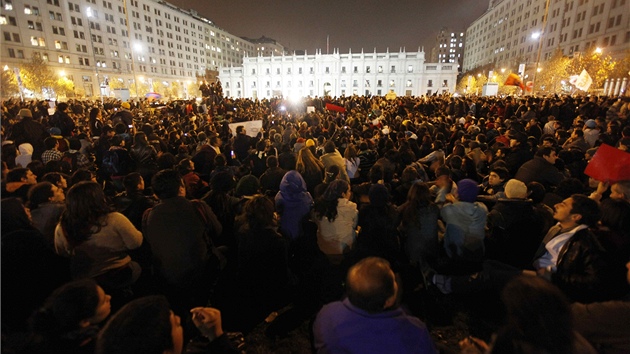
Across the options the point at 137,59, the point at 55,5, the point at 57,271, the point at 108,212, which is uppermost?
the point at 55,5

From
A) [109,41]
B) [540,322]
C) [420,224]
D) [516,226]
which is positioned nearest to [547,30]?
[516,226]

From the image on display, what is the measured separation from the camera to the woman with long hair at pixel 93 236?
9.62ft

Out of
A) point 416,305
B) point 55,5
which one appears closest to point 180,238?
point 416,305

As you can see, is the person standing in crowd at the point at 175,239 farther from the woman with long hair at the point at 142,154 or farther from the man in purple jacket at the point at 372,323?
the woman with long hair at the point at 142,154

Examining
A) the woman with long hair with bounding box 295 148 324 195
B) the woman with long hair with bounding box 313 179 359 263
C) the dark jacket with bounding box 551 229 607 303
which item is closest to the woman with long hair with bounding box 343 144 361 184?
the woman with long hair with bounding box 295 148 324 195

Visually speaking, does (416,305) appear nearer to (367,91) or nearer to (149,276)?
(149,276)

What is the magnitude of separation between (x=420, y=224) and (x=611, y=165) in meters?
2.99

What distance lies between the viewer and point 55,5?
5906 centimetres

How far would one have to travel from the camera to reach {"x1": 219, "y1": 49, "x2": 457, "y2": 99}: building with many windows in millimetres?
86375

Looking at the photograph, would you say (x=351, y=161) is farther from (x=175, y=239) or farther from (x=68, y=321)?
(x=68, y=321)

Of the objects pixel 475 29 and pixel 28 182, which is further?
pixel 475 29

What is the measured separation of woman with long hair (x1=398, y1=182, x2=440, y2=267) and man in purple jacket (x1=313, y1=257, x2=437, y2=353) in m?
2.18

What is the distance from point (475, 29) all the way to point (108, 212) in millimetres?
130345

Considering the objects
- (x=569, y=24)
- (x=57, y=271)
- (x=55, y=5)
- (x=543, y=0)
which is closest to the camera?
(x=57, y=271)
